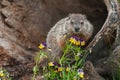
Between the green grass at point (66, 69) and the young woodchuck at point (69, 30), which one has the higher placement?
the young woodchuck at point (69, 30)

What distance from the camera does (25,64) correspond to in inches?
266

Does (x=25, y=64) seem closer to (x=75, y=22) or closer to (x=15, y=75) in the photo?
(x=15, y=75)

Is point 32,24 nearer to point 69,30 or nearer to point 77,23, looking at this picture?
point 69,30

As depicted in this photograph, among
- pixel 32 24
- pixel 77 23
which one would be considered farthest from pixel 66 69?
pixel 32 24

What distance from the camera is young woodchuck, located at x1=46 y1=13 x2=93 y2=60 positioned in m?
5.69

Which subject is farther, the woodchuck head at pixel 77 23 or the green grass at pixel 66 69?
the woodchuck head at pixel 77 23

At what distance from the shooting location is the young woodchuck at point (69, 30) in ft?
18.7

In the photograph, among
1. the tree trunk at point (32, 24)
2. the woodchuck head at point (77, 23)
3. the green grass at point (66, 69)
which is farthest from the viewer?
the tree trunk at point (32, 24)

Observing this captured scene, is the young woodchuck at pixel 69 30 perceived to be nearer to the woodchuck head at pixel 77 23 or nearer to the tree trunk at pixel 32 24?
the woodchuck head at pixel 77 23

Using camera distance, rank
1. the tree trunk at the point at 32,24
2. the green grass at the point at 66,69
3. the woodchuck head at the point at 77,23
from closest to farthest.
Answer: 1. the green grass at the point at 66,69
2. the woodchuck head at the point at 77,23
3. the tree trunk at the point at 32,24

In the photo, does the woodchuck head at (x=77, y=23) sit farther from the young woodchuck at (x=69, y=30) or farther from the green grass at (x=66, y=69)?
the green grass at (x=66, y=69)

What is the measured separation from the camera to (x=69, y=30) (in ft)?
19.0

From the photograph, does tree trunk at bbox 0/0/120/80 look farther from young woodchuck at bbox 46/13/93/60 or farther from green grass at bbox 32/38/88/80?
green grass at bbox 32/38/88/80

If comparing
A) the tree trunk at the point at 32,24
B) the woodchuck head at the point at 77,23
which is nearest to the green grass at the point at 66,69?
the woodchuck head at the point at 77,23
